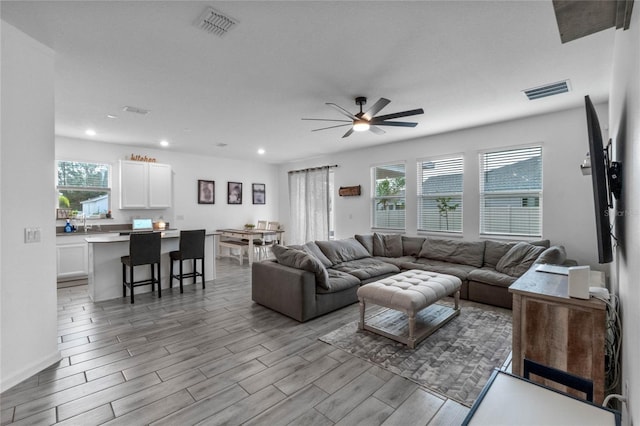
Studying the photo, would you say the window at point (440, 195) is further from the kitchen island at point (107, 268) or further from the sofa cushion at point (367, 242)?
the kitchen island at point (107, 268)

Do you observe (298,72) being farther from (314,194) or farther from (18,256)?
(314,194)

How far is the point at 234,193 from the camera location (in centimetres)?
851

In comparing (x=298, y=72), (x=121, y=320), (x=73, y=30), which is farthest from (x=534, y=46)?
(x=121, y=320)

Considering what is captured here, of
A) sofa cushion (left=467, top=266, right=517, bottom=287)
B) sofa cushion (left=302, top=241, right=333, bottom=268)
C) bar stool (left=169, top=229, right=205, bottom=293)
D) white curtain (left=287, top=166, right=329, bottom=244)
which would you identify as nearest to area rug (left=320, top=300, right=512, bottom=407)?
sofa cushion (left=467, top=266, right=517, bottom=287)

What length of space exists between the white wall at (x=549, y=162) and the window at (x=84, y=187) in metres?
4.90

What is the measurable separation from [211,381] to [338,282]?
6.46 ft

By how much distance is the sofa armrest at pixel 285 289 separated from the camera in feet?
11.6

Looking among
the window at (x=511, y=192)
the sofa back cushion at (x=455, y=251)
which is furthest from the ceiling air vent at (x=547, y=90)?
the sofa back cushion at (x=455, y=251)

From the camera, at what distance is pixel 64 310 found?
3932mm

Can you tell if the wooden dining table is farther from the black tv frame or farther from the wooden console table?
the black tv frame

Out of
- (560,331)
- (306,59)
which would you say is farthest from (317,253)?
(560,331)

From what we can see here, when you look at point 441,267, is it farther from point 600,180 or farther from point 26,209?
point 26,209

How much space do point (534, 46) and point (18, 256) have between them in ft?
15.1

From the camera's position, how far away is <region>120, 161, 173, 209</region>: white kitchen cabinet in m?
6.37
